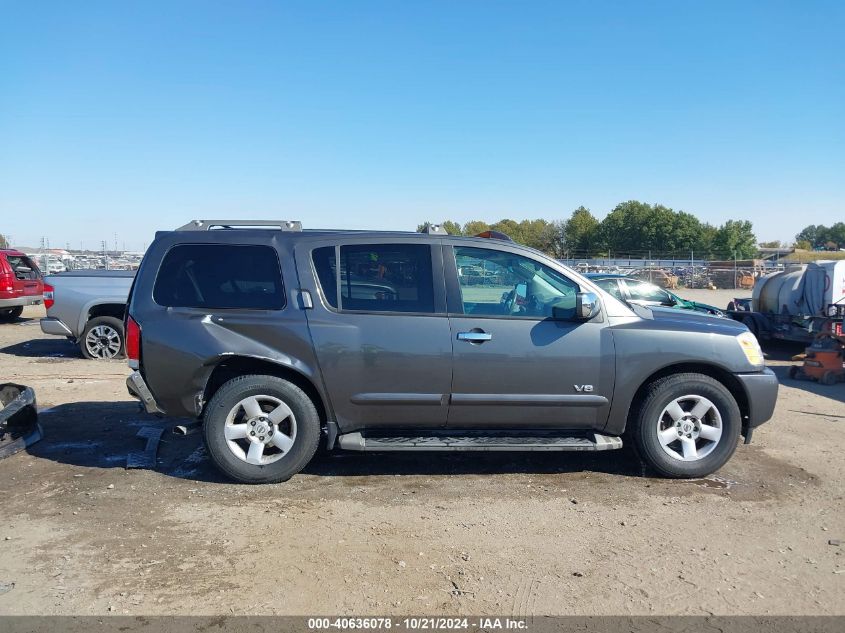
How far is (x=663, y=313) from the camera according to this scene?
218 inches

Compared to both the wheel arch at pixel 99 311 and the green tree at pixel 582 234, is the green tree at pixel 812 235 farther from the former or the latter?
the wheel arch at pixel 99 311

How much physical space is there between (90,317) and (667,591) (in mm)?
10177

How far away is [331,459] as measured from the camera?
225 inches

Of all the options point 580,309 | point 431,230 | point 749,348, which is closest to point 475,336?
point 580,309

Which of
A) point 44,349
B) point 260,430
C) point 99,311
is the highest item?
point 99,311

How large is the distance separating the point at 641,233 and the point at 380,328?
96215 mm

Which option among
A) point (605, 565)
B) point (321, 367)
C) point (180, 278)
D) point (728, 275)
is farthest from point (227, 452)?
point (728, 275)

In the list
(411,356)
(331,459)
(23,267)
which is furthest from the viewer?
(23,267)

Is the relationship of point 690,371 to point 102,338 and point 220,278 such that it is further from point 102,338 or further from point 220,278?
point 102,338

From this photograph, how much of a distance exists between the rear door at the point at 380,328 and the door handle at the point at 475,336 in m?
0.11

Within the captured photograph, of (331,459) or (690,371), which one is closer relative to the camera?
(690,371)

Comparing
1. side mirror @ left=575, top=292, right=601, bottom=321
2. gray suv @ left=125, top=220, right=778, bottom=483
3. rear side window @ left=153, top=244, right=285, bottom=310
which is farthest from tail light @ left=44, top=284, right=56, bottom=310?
side mirror @ left=575, top=292, right=601, bottom=321

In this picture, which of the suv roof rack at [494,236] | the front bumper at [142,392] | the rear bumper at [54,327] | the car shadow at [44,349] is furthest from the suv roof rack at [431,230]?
the car shadow at [44,349]

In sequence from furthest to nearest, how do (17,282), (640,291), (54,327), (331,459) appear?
(17,282) < (640,291) < (54,327) < (331,459)
